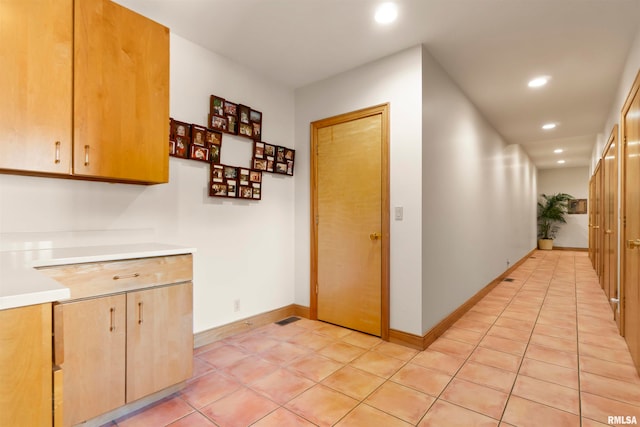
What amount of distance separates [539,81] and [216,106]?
349 centimetres

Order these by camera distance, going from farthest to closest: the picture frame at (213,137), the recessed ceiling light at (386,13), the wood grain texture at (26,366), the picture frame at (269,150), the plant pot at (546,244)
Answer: the plant pot at (546,244)
the picture frame at (269,150)
the picture frame at (213,137)
the recessed ceiling light at (386,13)
the wood grain texture at (26,366)

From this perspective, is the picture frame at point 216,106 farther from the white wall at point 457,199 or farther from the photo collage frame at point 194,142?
the white wall at point 457,199

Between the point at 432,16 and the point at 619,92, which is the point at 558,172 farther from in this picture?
the point at 432,16

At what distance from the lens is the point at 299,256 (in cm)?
359

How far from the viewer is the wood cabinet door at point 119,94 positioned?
1.79m

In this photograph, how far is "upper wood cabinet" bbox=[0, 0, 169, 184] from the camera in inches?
62.4

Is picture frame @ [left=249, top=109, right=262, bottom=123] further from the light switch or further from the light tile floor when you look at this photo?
the light tile floor

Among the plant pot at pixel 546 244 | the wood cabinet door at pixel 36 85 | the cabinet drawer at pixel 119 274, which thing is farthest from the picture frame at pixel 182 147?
the plant pot at pixel 546 244

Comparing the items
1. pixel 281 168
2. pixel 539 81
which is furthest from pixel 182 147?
pixel 539 81

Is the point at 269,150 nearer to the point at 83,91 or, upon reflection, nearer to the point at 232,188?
the point at 232,188

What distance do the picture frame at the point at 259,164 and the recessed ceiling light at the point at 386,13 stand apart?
5.29ft

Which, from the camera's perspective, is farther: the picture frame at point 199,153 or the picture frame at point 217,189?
the picture frame at point 217,189

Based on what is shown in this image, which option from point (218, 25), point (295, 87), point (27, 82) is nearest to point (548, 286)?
point (295, 87)

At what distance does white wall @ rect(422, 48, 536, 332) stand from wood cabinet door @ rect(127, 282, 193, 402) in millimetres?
1905
